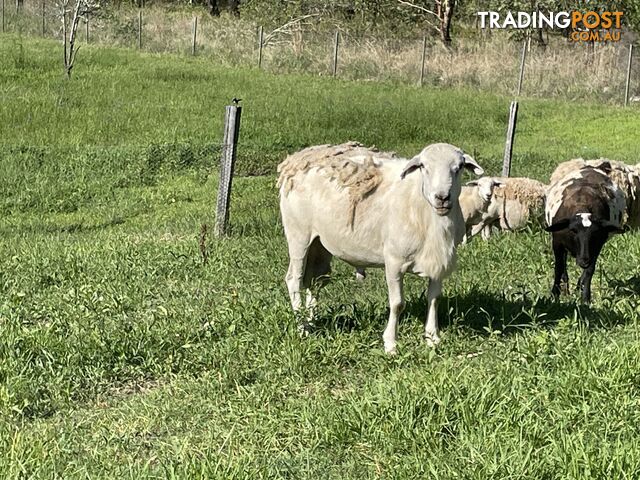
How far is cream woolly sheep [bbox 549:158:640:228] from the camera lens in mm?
9430

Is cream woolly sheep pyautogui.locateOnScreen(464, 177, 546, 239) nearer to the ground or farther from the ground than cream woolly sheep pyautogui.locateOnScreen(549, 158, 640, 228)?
nearer to the ground

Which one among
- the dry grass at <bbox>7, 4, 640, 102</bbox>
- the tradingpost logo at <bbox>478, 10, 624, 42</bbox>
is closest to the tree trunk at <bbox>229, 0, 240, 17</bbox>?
the dry grass at <bbox>7, 4, 640, 102</bbox>

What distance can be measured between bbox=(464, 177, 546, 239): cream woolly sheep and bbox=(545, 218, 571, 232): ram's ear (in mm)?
2837

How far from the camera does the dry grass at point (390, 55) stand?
2710cm

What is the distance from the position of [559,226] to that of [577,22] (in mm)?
26498

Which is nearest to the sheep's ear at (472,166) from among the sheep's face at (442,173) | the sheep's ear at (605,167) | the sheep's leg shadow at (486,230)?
the sheep's face at (442,173)

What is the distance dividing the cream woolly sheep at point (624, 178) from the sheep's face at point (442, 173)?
142 inches

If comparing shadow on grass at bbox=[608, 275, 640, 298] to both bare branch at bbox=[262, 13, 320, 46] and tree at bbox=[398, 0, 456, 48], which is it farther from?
bare branch at bbox=[262, 13, 320, 46]

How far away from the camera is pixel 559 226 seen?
805 centimetres

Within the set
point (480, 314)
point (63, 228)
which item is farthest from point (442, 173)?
point (63, 228)

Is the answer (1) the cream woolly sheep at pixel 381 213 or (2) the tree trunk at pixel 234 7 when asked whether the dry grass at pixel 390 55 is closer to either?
(2) the tree trunk at pixel 234 7

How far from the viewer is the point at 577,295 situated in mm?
7797

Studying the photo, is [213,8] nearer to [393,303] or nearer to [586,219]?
[586,219]

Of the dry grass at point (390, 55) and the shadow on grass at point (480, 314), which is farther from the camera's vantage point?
the dry grass at point (390, 55)
